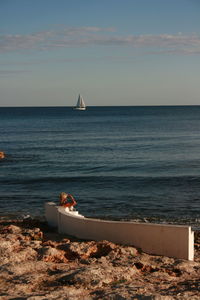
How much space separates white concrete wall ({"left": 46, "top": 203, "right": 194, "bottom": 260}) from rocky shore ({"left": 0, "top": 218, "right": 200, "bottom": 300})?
33cm

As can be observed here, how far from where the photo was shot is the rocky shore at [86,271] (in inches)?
311

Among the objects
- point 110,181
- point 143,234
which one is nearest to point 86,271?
point 143,234

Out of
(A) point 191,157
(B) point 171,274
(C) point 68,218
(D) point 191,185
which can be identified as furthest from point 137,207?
(A) point 191,157

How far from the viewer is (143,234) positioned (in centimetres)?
1155

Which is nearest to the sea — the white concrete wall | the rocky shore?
the white concrete wall

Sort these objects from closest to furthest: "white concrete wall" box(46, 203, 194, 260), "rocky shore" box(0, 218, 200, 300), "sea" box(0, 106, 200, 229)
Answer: "rocky shore" box(0, 218, 200, 300) → "white concrete wall" box(46, 203, 194, 260) → "sea" box(0, 106, 200, 229)

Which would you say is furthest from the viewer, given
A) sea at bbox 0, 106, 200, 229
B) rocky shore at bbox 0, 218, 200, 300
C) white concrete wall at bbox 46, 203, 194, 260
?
sea at bbox 0, 106, 200, 229

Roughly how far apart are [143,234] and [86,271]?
3011 millimetres

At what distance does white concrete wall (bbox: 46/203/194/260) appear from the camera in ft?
36.4

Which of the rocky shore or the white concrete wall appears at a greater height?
the white concrete wall

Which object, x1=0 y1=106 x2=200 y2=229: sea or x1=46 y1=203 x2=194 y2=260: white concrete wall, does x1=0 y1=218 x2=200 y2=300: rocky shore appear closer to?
x1=46 y1=203 x2=194 y2=260: white concrete wall

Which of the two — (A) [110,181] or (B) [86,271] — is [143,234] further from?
(A) [110,181]

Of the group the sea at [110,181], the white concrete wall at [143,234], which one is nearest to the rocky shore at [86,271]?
the white concrete wall at [143,234]

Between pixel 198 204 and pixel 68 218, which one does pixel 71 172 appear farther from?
pixel 68 218
